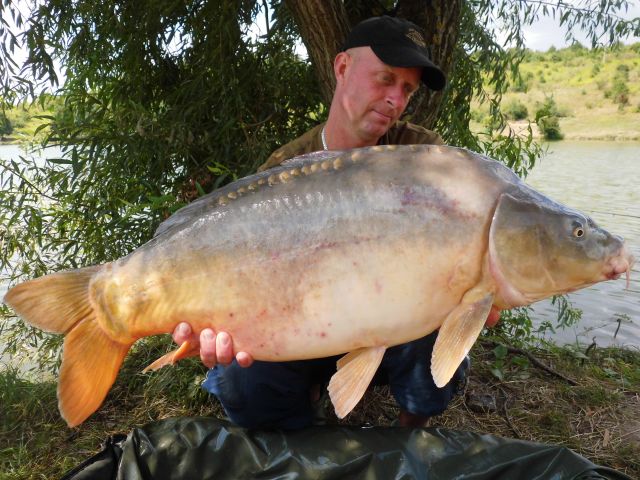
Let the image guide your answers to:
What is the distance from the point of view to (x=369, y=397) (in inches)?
85.0

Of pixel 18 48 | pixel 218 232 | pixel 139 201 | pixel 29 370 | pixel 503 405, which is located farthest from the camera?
pixel 29 370

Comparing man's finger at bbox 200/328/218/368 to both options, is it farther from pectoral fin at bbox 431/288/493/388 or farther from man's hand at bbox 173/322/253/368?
pectoral fin at bbox 431/288/493/388

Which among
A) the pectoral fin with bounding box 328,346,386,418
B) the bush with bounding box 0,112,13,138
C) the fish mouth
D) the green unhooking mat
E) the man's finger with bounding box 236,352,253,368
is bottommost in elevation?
the green unhooking mat

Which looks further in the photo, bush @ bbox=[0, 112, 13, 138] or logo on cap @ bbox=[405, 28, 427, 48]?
bush @ bbox=[0, 112, 13, 138]

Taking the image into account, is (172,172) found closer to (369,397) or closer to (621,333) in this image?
(369,397)

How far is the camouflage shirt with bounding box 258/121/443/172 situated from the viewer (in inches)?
75.4

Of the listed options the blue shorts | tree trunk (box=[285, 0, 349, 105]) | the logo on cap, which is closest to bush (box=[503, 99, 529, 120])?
tree trunk (box=[285, 0, 349, 105])

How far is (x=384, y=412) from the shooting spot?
2.11 metres

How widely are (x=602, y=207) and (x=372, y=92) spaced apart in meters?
6.01

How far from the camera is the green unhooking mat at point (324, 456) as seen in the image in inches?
59.6

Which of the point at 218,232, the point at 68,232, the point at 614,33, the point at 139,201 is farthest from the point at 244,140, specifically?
the point at 614,33

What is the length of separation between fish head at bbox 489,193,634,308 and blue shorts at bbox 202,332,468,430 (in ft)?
1.86

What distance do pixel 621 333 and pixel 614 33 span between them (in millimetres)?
1939

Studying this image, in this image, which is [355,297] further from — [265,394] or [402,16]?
[402,16]
